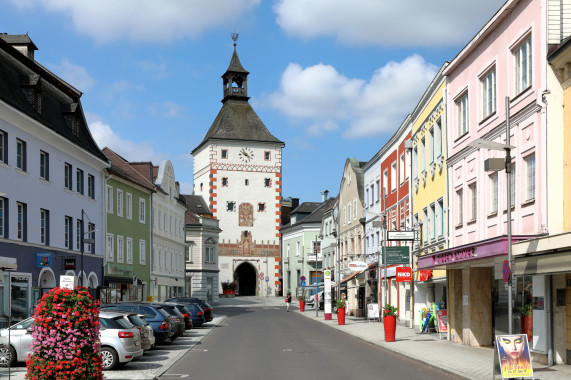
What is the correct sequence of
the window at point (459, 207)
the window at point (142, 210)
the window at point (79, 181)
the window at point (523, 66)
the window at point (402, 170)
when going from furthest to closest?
the window at point (142, 210)
the window at point (402, 170)
the window at point (79, 181)
the window at point (459, 207)
the window at point (523, 66)

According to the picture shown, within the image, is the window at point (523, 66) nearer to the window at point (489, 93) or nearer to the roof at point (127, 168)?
the window at point (489, 93)

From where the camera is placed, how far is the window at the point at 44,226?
34969 mm

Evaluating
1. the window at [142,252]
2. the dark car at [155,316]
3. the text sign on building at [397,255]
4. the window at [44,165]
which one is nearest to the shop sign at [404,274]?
the text sign on building at [397,255]

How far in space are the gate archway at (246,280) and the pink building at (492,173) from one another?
248 feet

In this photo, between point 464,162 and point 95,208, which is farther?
point 95,208

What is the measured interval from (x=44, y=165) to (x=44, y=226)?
105 inches

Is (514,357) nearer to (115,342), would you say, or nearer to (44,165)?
(115,342)

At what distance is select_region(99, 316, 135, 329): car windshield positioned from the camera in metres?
20.8

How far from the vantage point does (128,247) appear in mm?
51469

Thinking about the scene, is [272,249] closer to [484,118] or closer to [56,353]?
[484,118]

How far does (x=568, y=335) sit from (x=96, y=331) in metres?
11.2

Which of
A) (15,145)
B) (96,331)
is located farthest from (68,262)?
(96,331)

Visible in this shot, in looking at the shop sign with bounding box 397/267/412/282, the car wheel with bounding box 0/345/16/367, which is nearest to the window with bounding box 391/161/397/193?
the shop sign with bounding box 397/267/412/282

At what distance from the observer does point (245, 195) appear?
101 meters
